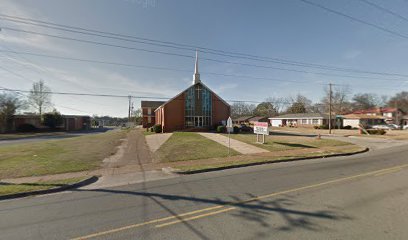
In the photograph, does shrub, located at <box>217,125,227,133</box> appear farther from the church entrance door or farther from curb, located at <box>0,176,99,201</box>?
curb, located at <box>0,176,99,201</box>

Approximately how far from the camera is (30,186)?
283 inches

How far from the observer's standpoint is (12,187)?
7020 mm

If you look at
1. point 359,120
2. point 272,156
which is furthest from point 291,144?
point 359,120

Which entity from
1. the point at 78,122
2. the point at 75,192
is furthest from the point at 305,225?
the point at 78,122

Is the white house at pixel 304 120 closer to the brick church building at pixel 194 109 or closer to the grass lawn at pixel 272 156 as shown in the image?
the brick church building at pixel 194 109

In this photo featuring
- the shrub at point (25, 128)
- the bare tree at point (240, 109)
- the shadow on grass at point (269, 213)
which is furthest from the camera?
the bare tree at point (240, 109)

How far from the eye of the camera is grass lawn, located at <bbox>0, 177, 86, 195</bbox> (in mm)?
6652

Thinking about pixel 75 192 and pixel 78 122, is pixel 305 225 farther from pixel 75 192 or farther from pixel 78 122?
pixel 78 122

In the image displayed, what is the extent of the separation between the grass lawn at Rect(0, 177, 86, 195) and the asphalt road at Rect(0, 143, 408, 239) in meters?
0.81

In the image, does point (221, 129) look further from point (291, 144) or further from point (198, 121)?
point (291, 144)

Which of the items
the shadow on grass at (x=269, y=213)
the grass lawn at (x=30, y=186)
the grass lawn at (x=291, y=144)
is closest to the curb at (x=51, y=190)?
the grass lawn at (x=30, y=186)

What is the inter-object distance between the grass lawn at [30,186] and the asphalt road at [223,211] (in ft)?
2.66

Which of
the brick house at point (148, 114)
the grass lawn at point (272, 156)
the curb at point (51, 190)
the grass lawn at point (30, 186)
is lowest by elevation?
the curb at point (51, 190)

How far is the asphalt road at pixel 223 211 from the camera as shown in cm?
386
